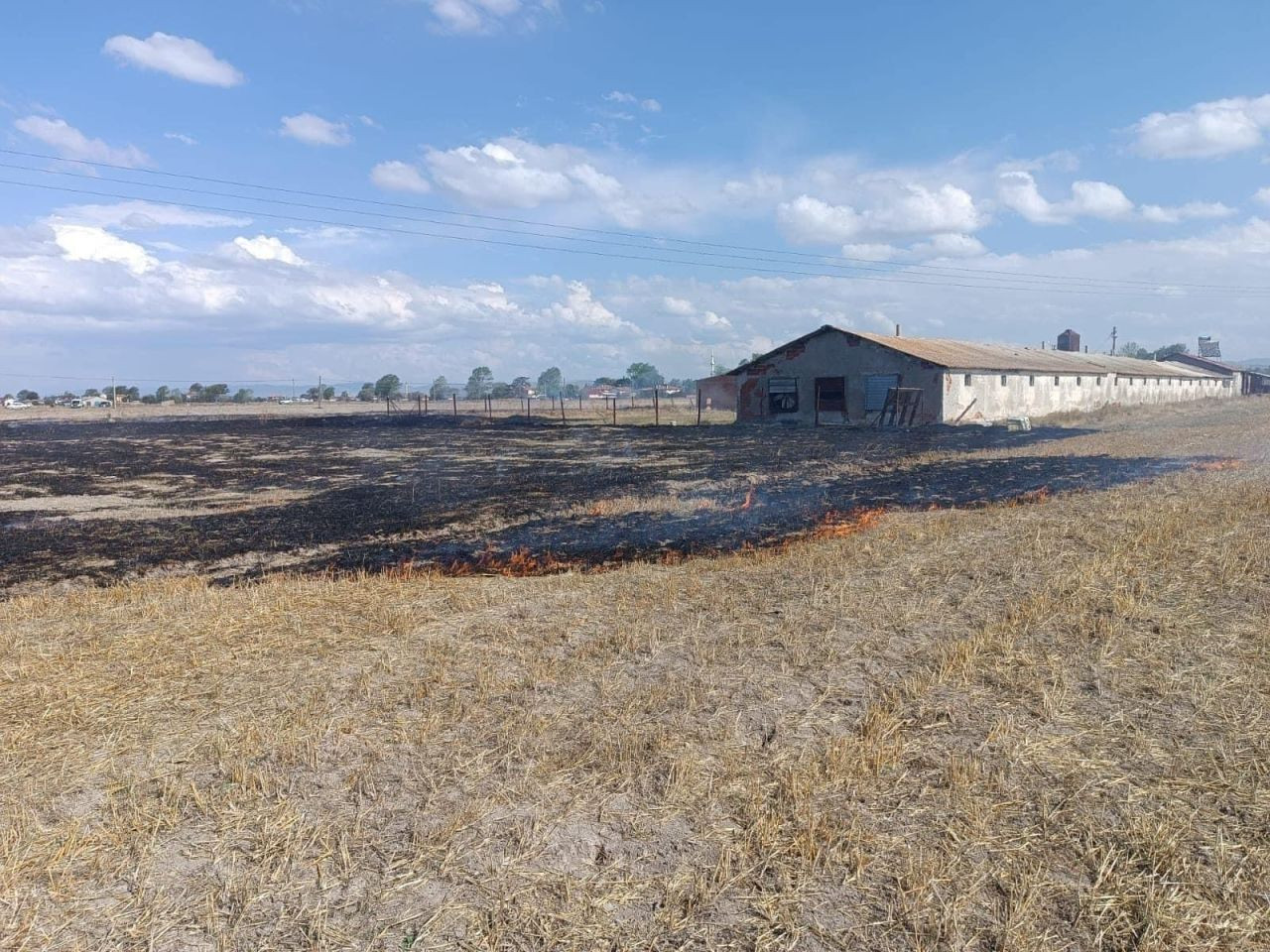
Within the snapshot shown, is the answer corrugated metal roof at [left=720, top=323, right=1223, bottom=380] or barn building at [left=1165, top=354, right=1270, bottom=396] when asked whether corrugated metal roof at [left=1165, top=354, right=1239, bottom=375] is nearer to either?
barn building at [left=1165, top=354, right=1270, bottom=396]

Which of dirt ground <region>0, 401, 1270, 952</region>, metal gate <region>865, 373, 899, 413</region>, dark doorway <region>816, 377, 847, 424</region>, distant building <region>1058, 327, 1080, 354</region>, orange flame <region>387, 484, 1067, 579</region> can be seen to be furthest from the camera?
distant building <region>1058, 327, 1080, 354</region>

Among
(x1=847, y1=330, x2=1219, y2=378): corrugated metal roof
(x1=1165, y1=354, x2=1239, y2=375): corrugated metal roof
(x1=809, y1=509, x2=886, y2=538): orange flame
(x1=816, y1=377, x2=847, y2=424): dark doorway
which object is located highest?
(x1=1165, y1=354, x2=1239, y2=375): corrugated metal roof

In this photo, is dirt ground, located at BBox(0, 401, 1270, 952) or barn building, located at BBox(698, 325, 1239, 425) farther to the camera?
barn building, located at BBox(698, 325, 1239, 425)

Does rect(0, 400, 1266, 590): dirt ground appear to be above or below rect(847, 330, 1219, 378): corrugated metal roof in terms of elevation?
below

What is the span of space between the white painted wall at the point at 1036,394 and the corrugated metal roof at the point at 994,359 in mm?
389

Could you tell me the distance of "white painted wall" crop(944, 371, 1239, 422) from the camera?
3372cm

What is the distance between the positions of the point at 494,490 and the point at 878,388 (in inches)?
936

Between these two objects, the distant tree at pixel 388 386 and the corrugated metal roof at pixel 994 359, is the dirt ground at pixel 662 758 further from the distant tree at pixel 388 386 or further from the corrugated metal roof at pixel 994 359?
the distant tree at pixel 388 386

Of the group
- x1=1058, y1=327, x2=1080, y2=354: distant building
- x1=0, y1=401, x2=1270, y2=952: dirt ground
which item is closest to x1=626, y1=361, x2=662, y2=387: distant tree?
x1=1058, y1=327, x2=1080, y2=354: distant building

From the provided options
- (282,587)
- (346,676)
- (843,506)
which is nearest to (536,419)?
(843,506)

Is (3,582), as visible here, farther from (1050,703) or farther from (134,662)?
(1050,703)

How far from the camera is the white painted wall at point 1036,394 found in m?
33.7

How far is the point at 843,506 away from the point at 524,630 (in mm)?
8153

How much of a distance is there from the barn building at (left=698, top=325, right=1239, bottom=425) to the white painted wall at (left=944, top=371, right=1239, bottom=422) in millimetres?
48
